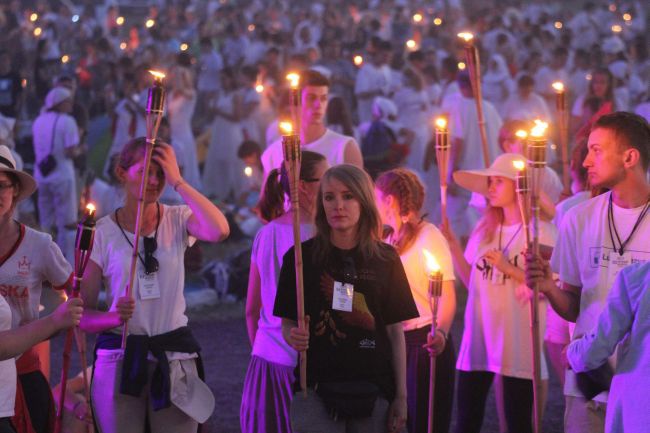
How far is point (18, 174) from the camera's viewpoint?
16.1 ft

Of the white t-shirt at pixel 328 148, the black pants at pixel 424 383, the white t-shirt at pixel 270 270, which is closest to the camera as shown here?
the white t-shirt at pixel 270 270

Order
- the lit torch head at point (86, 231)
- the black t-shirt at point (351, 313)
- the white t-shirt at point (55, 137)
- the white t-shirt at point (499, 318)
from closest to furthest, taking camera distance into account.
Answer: the lit torch head at point (86, 231) < the black t-shirt at point (351, 313) < the white t-shirt at point (499, 318) < the white t-shirt at point (55, 137)

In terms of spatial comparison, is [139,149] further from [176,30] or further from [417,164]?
[176,30]

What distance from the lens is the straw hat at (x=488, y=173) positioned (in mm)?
6391

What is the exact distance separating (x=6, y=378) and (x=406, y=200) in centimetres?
256

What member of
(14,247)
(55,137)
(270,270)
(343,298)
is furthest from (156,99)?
(55,137)

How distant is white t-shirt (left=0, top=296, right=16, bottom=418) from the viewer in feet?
13.7

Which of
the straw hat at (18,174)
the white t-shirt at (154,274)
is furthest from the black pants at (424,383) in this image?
the straw hat at (18,174)

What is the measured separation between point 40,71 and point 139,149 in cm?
1717

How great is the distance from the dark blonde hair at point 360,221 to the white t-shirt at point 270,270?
1.38 ft

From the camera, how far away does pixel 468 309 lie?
652cm

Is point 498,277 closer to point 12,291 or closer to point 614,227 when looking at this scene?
point 614,227

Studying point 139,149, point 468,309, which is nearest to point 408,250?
point 468,309

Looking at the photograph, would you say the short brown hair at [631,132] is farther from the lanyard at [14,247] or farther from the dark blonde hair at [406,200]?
the lanyard at [14,247]
